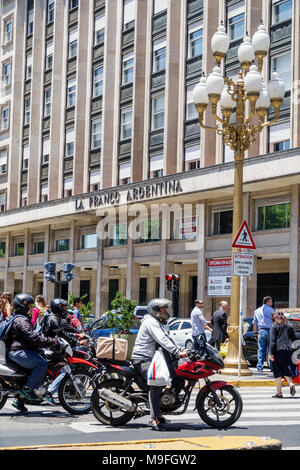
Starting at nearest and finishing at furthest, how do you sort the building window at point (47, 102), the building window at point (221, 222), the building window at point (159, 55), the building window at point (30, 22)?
the building window at point (221, 222)
the building window at point (159, 55)
the building window at point (47, 102)
the building window at point (30, 22)

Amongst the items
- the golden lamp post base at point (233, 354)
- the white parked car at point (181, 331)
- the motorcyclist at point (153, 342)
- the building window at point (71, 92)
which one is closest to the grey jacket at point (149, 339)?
the motorcyclist at point (153, 342)

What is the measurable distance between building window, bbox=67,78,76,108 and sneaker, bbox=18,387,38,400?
38.1 m

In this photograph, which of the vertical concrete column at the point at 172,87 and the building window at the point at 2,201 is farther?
the building window at the point at 2,201

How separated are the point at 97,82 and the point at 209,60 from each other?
10.6 metres

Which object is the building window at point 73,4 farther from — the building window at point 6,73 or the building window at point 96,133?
the building window at point 6,73

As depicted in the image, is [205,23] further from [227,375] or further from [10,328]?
[10,328]

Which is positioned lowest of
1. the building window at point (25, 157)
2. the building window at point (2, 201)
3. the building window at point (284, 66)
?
the building window at point (2, 201)

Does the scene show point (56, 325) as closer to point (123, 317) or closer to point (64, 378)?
point (64, 378)

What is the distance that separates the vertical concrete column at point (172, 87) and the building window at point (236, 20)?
4024 mm

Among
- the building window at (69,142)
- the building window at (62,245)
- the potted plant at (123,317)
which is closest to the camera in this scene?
the potted plant at (123,317)

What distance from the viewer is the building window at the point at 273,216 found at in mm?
32125

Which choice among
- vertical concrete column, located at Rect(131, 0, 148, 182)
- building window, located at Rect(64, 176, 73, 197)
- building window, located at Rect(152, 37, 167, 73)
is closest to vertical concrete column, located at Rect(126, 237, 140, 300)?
vertical concrete column, located at Rect(131, 0, 148, 182)

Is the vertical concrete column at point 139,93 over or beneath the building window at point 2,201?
over

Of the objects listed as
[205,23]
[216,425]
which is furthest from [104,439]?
[205,23]
